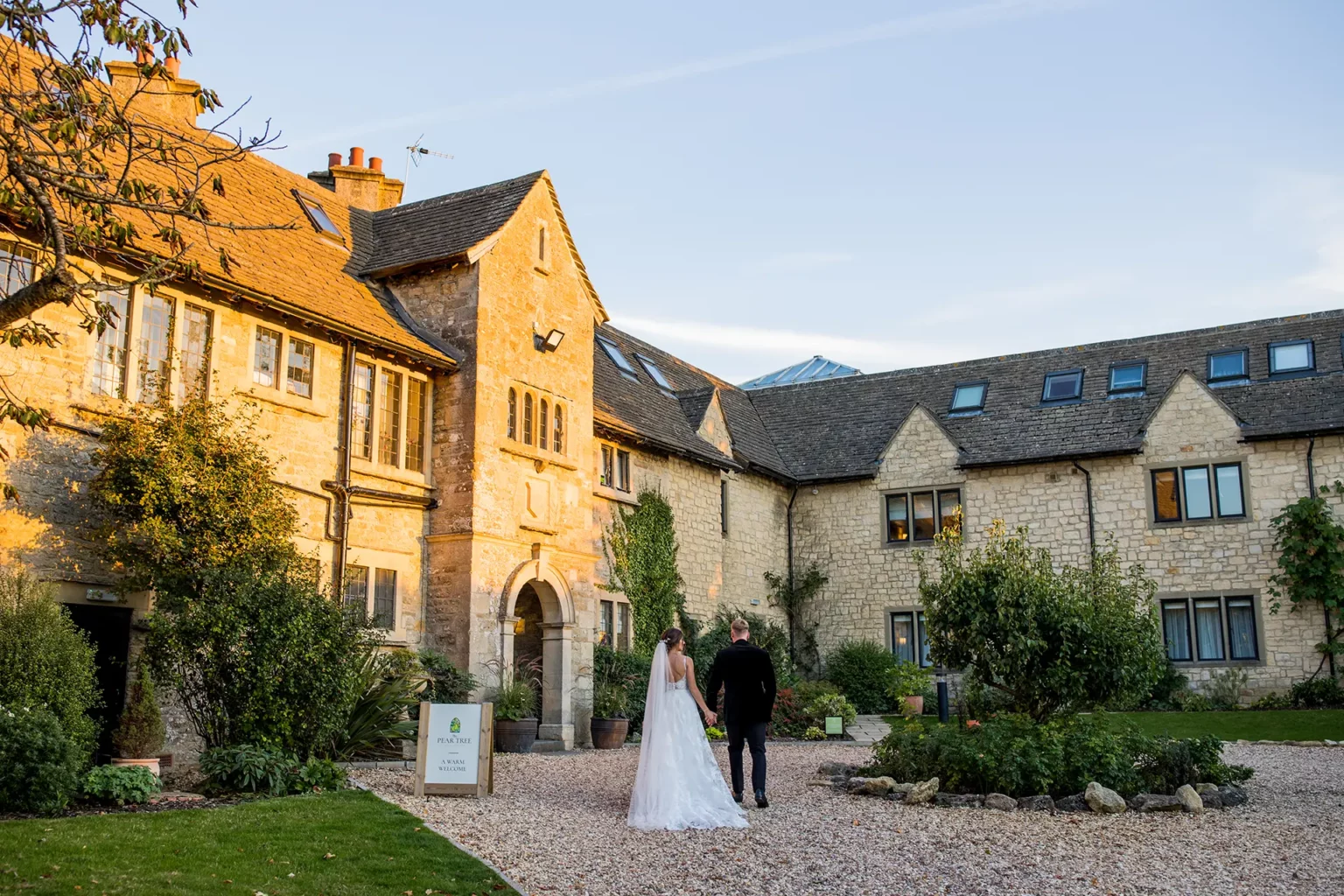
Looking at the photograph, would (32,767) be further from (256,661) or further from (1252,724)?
(1252,724)

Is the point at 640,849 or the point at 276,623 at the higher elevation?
the point at 276,623

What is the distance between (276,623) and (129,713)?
162 cm

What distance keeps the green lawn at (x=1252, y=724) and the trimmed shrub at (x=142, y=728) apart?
14.5 metres

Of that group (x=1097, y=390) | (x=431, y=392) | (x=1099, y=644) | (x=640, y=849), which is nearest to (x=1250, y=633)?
(x=1097, y=390)

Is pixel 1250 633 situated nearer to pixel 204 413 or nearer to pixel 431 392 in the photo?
pixel 431 392

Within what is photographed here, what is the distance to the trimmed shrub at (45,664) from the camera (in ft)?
35.9

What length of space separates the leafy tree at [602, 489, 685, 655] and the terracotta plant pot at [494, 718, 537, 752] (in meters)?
5.05

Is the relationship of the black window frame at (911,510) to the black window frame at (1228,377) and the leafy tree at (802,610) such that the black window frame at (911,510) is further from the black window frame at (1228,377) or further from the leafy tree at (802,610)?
the black window frame at (1228,377)

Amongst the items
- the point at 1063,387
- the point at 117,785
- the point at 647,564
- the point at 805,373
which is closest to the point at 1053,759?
the point at 117,785

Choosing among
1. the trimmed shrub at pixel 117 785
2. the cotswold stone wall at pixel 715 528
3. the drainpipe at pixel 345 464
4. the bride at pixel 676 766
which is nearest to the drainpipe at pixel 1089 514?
the cotswold stone wall at pixel 715 528

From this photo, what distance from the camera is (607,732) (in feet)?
65.0

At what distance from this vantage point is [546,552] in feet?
64.1

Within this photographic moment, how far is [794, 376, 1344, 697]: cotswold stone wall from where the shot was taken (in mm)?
25359

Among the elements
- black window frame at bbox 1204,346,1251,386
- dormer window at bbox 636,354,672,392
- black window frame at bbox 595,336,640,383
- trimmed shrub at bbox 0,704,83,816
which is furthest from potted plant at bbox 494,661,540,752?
black window frame at bbox 1204,346,1251,386
